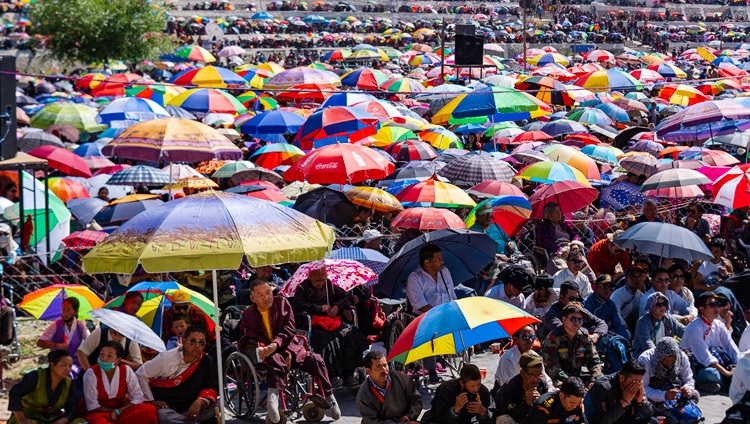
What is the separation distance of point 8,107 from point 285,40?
4095 cm

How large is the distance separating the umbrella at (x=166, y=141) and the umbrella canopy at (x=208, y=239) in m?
4.91

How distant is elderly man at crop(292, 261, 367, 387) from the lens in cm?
824

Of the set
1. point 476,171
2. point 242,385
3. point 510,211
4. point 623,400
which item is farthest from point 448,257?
point 476,171

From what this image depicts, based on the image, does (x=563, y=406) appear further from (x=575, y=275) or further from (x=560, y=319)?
(x=575, y=275)

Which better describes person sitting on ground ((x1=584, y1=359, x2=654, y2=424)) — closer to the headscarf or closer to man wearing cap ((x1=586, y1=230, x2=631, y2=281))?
the headscarf

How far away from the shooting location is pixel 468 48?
2178 centimetres

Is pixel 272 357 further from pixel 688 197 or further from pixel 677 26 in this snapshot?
pixel 677 26

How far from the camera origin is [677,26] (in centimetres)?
6538

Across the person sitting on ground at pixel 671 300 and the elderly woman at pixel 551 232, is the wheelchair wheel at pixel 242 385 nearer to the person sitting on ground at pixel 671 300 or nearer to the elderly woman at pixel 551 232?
the person sitting on ground at pixel 671 300

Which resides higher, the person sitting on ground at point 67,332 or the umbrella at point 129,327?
the umbrella at point 129,327

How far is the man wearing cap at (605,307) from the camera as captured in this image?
902 cm

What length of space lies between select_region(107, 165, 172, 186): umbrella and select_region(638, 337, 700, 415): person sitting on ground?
822 cm

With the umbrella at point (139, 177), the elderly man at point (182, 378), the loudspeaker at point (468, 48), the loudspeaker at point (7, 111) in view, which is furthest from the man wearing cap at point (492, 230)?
the loudspeaker at point (468, 48)

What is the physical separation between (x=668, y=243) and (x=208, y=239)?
5107 millimetres
